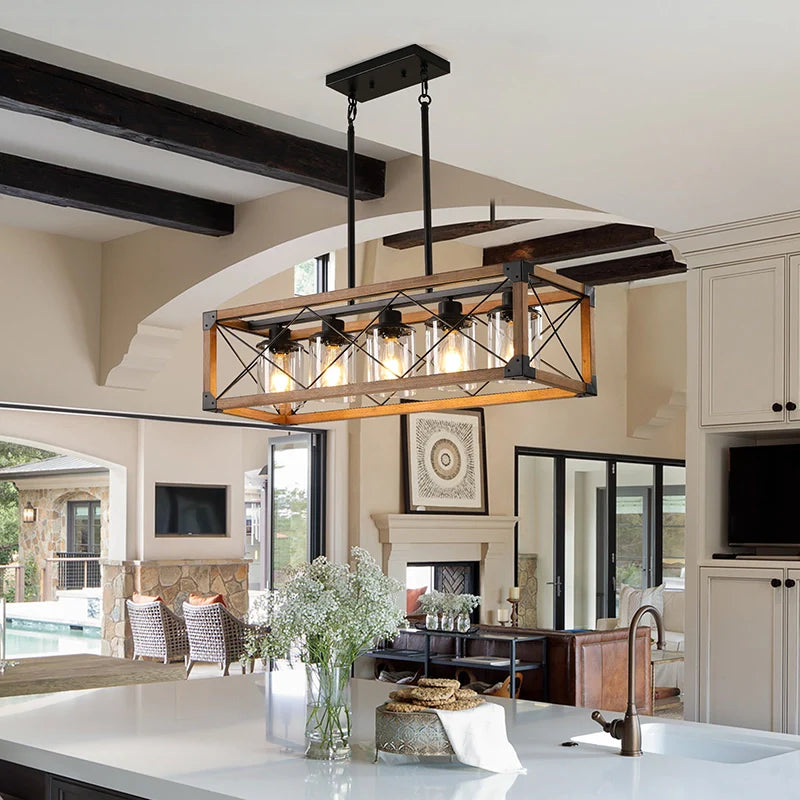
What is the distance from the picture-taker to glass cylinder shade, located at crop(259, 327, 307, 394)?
2.95 m

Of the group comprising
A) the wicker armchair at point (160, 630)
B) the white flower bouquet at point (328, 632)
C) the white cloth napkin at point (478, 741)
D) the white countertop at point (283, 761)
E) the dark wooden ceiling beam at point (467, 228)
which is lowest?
the wicker armchair at point (160, 630)

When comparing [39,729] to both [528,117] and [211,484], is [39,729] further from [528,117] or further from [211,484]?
[211,484]

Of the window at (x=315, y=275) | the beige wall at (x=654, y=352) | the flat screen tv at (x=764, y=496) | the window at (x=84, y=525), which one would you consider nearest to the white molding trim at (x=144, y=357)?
the window at (x=315, y=275)

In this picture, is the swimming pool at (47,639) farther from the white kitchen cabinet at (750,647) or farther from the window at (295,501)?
the white kitchen cabinet at (750,647)

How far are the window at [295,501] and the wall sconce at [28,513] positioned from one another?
7.71 metres

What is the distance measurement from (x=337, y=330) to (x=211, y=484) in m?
9.92

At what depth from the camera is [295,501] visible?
9.07 meters

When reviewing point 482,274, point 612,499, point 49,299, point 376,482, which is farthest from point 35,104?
point 612,499

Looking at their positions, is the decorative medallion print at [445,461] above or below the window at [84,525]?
above

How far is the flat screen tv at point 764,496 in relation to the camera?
4.16m

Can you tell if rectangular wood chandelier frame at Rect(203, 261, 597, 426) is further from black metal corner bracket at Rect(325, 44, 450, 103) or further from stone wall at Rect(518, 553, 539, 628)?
stone wall at Rect(518, 553, 539, 628)

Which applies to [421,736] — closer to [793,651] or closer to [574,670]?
[793,651]

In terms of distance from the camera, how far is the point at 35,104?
4367 mm

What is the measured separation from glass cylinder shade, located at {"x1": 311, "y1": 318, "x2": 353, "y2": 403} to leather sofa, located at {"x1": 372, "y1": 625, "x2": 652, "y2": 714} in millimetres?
4199
